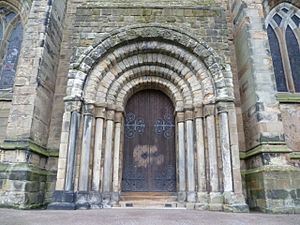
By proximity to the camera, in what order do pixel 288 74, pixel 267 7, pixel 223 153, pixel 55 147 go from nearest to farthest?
1. pixel 223 153
2. pixel 55 147
3. pixel 288 74
4. pixel 267 7

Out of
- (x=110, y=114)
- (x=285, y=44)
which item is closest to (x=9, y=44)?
(x=110, y=114)

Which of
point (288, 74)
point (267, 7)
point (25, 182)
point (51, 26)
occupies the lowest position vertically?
point (25, 182)

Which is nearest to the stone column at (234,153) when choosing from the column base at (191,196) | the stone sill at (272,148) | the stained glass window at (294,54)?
the stone sill at (272,148)

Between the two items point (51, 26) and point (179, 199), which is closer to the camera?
point (179, 199)

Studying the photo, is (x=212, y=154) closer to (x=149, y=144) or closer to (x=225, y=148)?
(x=225, y=148)

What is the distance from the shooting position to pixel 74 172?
5871 millimetres

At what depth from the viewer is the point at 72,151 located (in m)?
5.96

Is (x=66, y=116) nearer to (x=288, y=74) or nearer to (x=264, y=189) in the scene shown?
(x=264, y=189)

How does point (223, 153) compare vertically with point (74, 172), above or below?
above

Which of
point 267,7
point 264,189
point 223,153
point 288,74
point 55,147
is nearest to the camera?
point 264,189

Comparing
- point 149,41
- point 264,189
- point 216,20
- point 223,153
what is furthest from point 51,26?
point 264,189

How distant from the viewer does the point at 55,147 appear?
700 centimetres

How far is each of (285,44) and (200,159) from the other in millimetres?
5697

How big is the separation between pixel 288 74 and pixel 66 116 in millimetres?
7333
